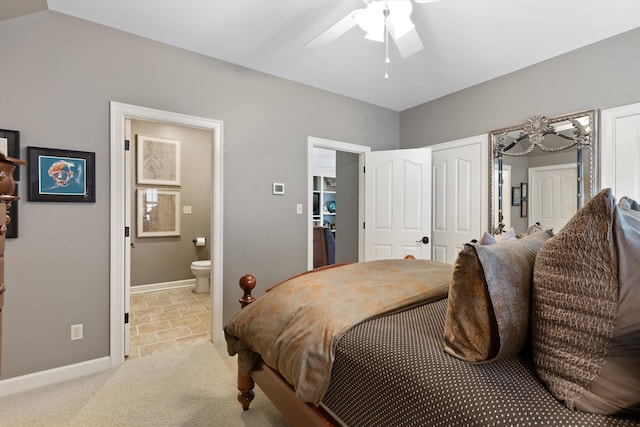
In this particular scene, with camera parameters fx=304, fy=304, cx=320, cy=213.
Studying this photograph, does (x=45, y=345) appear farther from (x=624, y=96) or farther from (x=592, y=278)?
(x=624, y=96)

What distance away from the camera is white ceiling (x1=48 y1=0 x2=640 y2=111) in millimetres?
2150

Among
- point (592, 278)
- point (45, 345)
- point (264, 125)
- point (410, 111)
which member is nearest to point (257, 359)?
point (592, 278)

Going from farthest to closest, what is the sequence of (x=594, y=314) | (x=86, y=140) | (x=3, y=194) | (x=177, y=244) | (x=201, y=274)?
(x=177, y=244), (x=201, y=274), (x=86, y=140), (x=3, y=194), (x=594, y=314)

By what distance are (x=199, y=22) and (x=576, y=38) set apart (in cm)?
306

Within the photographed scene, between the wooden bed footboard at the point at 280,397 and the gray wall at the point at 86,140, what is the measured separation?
1.23 metres

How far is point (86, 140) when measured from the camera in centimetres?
230

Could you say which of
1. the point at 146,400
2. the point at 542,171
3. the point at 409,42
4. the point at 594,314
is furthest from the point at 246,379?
the point at 542,171

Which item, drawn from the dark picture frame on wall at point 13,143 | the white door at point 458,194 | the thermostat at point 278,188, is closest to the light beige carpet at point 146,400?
the dark picture frame on wall at point 13,143

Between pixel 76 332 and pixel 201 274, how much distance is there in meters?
2.25

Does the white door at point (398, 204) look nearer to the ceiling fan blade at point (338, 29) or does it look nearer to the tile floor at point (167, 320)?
the ceiling fan blade at point (338, 29)

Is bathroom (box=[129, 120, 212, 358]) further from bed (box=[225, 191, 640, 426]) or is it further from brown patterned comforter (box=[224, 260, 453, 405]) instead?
bed (box=[225, 191, 640, 426])

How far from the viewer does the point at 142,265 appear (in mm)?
4617

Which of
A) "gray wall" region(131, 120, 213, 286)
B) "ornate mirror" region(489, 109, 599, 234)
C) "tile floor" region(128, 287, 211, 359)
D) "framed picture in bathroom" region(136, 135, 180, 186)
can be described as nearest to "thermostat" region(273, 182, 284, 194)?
"tile floor" region(128, 287, 211, 359)

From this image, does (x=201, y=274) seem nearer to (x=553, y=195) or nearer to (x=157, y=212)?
(x=157, y=212)
